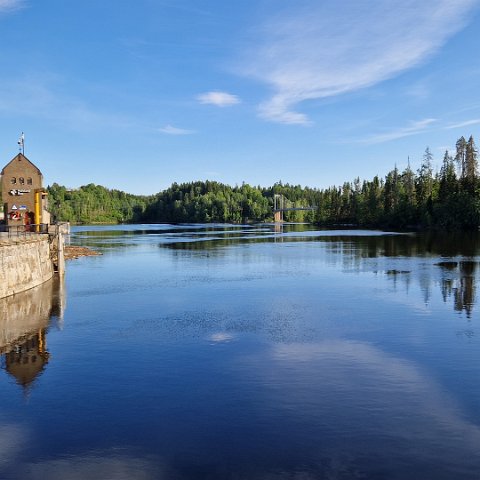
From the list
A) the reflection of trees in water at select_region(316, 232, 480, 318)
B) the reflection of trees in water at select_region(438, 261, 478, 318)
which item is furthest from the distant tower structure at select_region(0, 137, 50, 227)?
the reflection of trees in water at select_region(438, 261, 478, 318)

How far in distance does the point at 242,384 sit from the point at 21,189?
2315 inches

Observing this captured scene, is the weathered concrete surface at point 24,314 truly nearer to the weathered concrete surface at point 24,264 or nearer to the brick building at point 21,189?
the weathered concrete surface at point 24,264

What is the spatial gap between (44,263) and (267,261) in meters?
35.7

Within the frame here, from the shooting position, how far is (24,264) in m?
51.1

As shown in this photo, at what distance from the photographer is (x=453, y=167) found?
183 meters

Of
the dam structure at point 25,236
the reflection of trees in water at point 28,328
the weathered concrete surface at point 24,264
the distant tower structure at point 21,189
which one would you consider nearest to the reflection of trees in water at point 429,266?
the reflection of trees in water at point 28,328

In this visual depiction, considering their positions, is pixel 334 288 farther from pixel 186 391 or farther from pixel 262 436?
pixel 262 436

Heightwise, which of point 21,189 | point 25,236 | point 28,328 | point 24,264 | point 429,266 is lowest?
point 28,328

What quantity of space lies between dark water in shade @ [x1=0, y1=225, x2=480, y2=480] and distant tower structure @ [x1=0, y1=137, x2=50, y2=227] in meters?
24.5

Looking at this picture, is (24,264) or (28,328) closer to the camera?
(28,328)

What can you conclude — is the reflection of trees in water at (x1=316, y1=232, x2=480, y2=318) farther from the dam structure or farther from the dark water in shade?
the dam structure

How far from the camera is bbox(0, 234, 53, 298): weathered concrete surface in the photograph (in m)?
45.2

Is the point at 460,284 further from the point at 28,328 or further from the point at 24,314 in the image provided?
the point at 24,314

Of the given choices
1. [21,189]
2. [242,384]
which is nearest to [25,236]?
[21,189]
